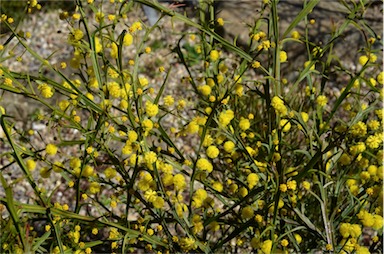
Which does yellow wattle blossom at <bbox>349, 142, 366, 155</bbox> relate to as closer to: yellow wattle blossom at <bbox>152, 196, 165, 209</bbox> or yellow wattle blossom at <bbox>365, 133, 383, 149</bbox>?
yellow wattle blossom at <bbox>365, 133, 383, 149</bbox>

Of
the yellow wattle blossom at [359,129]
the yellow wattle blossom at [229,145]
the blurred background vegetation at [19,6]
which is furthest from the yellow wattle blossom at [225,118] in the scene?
the blurred background vegetation at [19,6]

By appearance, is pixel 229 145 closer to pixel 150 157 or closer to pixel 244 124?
pixel 244 124

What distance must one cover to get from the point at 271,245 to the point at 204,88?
0.54 metres

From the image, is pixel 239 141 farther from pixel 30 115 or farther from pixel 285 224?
pixel 30 115

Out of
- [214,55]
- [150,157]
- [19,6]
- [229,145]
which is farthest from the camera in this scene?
[19,6]

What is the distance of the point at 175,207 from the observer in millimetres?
2045

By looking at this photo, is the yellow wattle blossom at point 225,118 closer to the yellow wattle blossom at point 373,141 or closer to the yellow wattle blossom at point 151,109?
the yellow wattle blossom at point 151,109

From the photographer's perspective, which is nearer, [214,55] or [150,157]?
[150,157]

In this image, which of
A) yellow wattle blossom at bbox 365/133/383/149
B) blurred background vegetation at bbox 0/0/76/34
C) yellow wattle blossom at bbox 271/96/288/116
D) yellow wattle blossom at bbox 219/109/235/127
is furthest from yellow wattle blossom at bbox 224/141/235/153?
blurred background vegetation at bbox 0/0/76/34

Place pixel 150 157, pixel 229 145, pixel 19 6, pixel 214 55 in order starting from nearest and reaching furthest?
1. pixel 150 157
2. pixel 229 145
3. pixel 214 55
4. pixel 19 6

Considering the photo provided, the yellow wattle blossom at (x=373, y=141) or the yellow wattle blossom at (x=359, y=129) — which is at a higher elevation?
the yellow wattle blossom at (x=359, y=129)

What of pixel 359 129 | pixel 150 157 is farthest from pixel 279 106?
pixel 150 157

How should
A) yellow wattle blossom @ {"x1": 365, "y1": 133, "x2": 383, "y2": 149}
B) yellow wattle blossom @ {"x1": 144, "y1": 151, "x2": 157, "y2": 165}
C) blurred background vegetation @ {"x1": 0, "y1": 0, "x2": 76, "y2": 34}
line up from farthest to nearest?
blurred background vegetation @ {"x1": 0, "y1": 0, "x2": 76, "y2": 34}
yellow wattle blossom @ {"x1": 365, "y1": 133, "x2": 383, "y2": 149}
yellow wattle blossom @ {"x1": 144, "y1": 151, "x2": 157, "y2": 165}

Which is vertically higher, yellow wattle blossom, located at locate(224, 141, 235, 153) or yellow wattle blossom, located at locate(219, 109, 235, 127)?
yellow wattle blossom, located at locate(219, 109, 235, 127)
